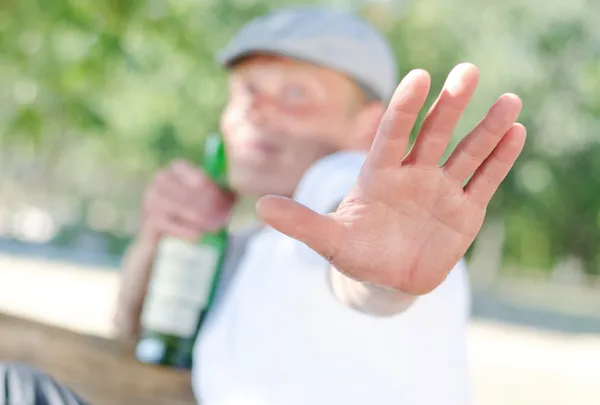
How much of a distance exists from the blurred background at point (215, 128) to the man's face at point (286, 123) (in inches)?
38.4

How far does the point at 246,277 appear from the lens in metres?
1.45

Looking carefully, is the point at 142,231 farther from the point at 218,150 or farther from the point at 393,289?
the point at 393,289

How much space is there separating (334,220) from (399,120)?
0.14m

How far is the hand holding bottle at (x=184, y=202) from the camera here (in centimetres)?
157

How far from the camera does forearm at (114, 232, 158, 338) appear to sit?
5.86ft

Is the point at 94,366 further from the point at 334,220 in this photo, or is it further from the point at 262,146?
the point at 334,220

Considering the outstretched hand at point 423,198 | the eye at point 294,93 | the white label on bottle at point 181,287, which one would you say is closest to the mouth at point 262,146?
the eye at point 294,93

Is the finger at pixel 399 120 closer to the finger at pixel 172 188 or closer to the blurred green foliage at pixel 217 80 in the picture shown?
the finger at pixel 172 188

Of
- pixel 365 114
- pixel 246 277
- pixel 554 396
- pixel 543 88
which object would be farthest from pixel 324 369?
pixel 543 88

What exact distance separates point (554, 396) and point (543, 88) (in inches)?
390

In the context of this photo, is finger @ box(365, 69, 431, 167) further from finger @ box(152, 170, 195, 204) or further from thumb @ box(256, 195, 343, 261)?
finger @ box(152, 170, 195, 204)

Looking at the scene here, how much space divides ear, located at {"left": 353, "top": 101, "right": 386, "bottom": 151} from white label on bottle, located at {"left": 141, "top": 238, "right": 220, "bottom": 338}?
39 centimetres

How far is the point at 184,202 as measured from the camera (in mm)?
1574

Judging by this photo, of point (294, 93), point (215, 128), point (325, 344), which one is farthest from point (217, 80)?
point (325, 344)
